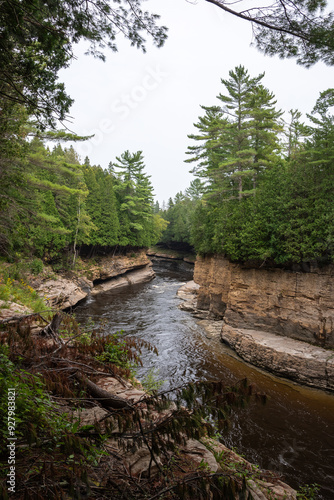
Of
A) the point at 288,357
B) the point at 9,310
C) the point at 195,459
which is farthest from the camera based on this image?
the point at 288,357

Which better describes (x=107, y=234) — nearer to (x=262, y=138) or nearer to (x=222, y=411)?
(x=262, y=138)

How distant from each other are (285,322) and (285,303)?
891 millimetres

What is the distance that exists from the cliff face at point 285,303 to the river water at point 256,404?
2227 mm

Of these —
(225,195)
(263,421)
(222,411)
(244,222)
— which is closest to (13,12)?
(222,411)

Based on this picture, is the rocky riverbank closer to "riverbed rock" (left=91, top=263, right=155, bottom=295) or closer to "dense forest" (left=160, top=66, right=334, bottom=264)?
"dense forest" (left=160, top=66, right=334, bottom=264)

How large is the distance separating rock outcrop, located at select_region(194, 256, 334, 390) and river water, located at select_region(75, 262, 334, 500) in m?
0.58

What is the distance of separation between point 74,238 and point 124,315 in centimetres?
1127

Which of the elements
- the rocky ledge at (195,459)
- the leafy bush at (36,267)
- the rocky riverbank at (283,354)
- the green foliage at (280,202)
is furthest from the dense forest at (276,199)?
the leafy bush at (36,267)

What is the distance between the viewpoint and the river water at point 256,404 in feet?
19.9

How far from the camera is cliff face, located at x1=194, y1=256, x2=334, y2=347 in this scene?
10391 millimetres

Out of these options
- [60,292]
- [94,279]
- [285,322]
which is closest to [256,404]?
[285,322]

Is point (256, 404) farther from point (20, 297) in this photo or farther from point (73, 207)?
point (73, 207)

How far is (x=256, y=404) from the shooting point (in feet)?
27.2

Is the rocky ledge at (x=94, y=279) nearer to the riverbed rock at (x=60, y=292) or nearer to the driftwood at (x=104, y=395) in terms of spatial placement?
the riverbed rock at (x=60, y=292)
